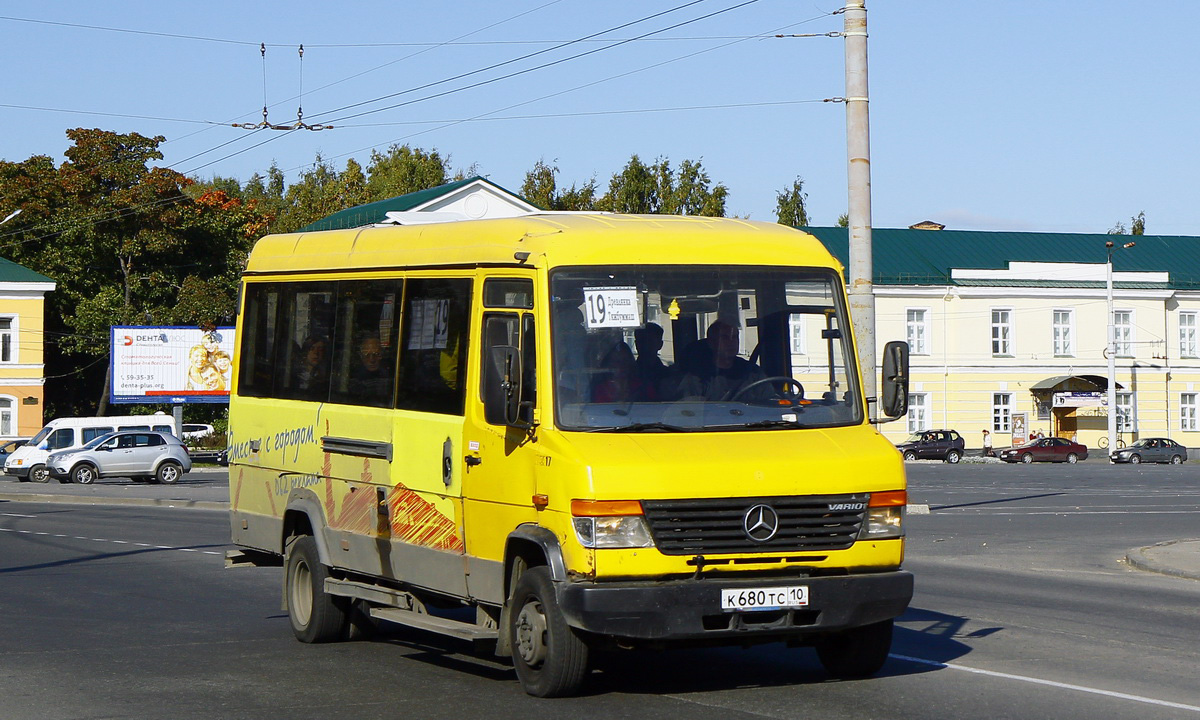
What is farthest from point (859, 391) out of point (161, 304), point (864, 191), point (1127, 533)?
point (161, 304)

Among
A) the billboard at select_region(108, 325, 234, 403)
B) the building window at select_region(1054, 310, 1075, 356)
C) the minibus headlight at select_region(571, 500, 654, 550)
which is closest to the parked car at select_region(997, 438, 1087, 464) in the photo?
the building window at select_region(1054, 310, 1075, 356)

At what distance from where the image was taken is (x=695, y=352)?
9.00 metres

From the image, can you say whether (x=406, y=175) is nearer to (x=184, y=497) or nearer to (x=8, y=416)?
(x=8, y=416)

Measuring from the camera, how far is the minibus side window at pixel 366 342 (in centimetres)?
1045

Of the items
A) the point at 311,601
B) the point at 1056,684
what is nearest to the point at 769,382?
the point at 1056,684

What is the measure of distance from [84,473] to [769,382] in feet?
137

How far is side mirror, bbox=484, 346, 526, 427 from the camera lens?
338 inches

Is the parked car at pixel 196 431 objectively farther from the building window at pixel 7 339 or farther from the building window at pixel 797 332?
the building window at pixel 797 332

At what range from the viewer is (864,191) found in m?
22.5

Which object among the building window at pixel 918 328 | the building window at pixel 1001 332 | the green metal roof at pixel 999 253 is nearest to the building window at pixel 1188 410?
the green metal roof at pixel 999 253

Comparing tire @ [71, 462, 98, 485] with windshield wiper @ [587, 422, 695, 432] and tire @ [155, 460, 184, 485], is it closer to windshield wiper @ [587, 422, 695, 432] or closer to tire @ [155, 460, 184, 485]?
tire @ [155, 460, 184, 485]

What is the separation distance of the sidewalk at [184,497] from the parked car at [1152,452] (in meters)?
38.1

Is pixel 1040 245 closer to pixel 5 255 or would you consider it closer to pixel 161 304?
pixel 161 304

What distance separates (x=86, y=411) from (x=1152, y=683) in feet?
237
